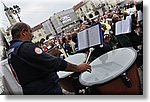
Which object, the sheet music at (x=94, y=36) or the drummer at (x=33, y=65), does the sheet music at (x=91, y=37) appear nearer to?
the sheet music at (x=94, y=36)

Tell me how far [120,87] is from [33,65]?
0.60 meters

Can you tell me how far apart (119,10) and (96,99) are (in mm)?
697

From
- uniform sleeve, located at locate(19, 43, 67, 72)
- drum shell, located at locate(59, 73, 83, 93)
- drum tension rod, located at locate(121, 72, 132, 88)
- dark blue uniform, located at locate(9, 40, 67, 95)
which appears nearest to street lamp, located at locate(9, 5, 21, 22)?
dark blue uniform, located at locate(9, 40, 67, 95)

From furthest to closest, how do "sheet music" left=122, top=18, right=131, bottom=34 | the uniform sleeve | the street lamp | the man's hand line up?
1. the street lamp
2. "sheet music" left=122, top=18, right=131, bottom=34
3. the man's hand
4. the uniform sleeve

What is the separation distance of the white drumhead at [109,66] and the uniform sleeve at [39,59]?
27 cm

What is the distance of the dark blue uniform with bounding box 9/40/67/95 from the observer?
163cm

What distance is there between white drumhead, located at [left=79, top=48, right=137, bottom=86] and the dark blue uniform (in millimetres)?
231

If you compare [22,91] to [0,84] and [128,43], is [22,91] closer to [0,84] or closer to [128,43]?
[0,84]

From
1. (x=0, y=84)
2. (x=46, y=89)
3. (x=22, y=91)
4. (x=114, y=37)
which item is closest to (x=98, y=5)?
(x=114, y=37)

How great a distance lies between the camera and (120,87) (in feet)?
5.84

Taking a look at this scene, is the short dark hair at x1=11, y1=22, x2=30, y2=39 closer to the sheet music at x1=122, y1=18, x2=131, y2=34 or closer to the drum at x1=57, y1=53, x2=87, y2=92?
the drum at x1=57, y1=53, x2=87, y2=92

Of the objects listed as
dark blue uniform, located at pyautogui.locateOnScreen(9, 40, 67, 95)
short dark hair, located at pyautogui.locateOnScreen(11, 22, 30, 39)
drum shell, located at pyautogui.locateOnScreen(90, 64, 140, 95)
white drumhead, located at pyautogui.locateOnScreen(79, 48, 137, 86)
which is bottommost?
drum shell, located at pyautogui.locateOnScreen(90, 64, 140, 95)

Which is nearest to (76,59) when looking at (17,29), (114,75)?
(114,75)

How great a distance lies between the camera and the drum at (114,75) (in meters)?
1.69
